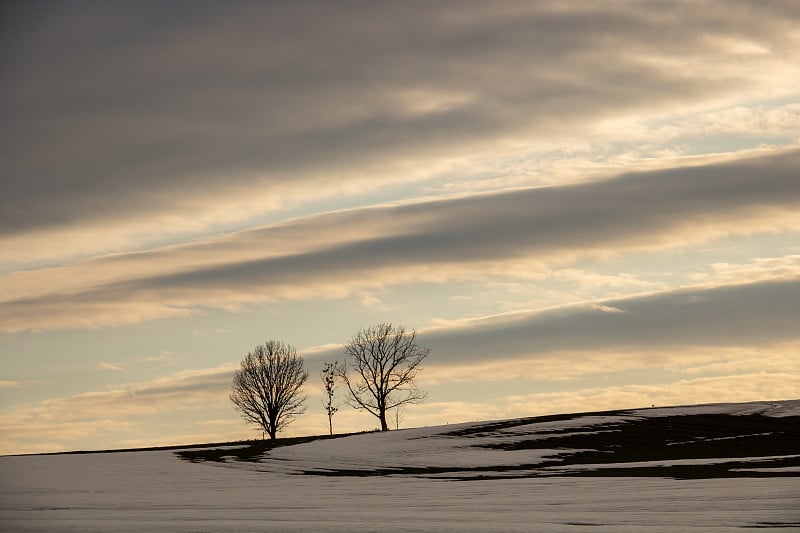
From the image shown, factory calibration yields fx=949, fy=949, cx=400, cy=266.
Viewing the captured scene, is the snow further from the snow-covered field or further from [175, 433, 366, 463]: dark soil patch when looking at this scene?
[175, 433, 366, 463]: dark soil patch

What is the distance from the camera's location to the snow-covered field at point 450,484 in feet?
87.2

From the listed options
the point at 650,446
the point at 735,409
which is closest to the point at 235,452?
the point at 650,446

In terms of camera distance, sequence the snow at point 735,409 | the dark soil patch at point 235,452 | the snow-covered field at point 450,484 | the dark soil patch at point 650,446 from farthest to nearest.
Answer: the snow at point 735,409, the dark soil patch at point 235,452, the dark soil patch at point 650,446, the snow-covered field at point 450,484

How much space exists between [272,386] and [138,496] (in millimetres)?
89697

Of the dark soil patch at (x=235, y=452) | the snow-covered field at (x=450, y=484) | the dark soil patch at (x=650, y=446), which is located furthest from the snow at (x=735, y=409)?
the dark soil patch at (x=235, y=452)

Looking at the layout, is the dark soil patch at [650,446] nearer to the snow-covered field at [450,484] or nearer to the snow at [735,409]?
the snow-covered field at [450,484]

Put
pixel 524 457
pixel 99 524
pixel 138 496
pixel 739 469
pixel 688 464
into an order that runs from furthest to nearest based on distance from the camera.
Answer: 1. pixel 524 457
2. pixel 688 464
3. pixel 739 469
4. pixel 138 496
5. pixel 99 524

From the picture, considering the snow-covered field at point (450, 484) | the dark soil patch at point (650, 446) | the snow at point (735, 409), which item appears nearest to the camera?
the snow-covered field at point (450, 484)

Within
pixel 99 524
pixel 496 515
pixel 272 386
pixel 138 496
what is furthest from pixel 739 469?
pixel 272 386

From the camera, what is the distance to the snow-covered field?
87.2ft

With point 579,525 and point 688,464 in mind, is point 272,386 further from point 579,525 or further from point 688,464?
point 579,525

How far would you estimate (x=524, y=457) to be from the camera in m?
65.4

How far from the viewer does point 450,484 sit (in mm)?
45062

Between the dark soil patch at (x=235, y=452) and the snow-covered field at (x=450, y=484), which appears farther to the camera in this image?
the dark soil patch at (x=235, y=452)
